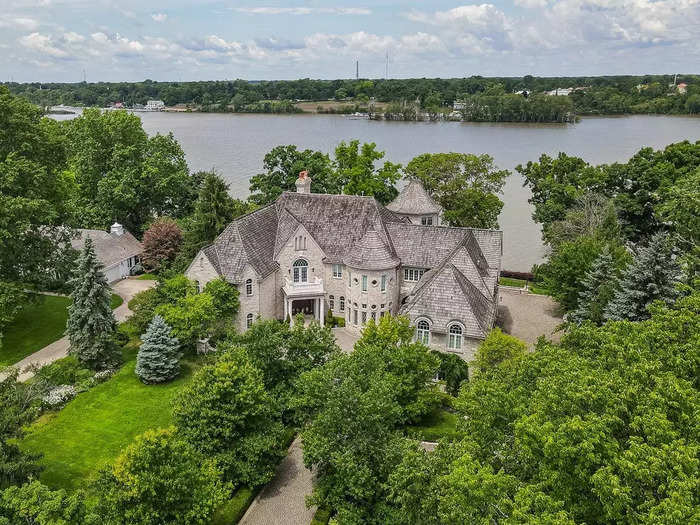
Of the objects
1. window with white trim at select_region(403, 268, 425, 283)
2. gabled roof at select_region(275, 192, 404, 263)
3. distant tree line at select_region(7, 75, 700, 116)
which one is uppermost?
distant tree line at select_region(7, 75, 700, 116)

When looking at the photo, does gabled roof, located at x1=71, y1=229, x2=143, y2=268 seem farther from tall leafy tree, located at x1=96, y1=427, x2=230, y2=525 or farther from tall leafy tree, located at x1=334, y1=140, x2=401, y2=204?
tall leafy tree, located at x1=96, y1=427, x2=230, y2=525

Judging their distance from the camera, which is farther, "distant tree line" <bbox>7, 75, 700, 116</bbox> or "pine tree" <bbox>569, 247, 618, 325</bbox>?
"distant tree line" <bbox>7, 75, 700, 116</bbox>

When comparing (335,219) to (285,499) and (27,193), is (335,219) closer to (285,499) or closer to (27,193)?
(27,193)

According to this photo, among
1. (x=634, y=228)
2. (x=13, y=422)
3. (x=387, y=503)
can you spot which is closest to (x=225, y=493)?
(x=387, y=503)

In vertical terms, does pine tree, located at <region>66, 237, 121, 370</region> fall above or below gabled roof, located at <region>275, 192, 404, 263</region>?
below

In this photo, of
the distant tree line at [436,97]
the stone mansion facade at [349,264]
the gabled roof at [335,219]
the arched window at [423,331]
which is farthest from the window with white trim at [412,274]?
the distant tree line at [436,97]

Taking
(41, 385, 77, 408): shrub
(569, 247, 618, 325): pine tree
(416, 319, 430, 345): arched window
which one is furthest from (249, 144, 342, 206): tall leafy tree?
(41, 385, 77, 408): shrub

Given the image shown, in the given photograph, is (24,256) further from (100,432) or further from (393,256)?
(393,256)

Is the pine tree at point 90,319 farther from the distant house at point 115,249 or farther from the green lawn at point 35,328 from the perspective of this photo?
the distant house at point 115,249
